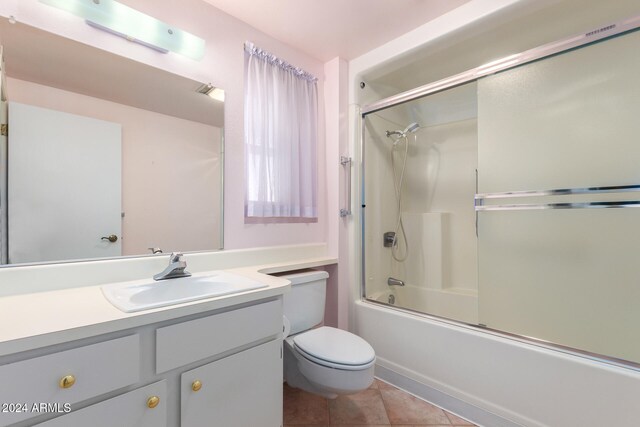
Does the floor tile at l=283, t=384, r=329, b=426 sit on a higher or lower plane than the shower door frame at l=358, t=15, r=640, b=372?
lower

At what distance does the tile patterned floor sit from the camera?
1514 mm

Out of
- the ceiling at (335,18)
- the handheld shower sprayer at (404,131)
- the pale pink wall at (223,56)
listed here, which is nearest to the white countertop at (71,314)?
the pale pink wall at (223,56)

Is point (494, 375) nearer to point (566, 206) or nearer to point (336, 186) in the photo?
point (566, 206)

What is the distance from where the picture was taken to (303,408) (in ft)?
5.38

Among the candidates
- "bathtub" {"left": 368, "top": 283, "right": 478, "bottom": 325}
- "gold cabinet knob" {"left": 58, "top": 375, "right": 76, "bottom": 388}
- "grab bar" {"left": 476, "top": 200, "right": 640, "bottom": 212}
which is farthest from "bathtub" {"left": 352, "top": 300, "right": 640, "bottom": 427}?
"gold cabinet knob" {"left": 58, "top": 375, "right": 76, "bottom": 388}

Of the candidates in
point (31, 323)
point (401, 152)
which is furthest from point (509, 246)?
point (31, 323)

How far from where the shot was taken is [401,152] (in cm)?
264

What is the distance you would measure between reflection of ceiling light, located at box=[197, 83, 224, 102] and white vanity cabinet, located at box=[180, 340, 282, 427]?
54.2 inches

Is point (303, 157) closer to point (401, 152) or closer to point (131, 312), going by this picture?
point (401, 152)

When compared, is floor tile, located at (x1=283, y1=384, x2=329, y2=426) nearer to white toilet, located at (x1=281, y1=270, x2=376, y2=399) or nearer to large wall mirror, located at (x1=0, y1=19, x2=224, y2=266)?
white toilet, located at (x1=281, y1=270, x2=376, y2=399)

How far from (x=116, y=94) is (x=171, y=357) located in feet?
3.93

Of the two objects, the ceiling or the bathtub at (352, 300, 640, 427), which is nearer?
the bathtub at (352, 300, 640, 427)

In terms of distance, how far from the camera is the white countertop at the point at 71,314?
2.23 ft

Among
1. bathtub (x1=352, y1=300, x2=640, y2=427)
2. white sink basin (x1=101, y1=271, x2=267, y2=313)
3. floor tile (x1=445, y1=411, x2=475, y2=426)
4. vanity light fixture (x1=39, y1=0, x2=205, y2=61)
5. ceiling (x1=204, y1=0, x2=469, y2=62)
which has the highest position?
ceiling (x1=204, y1=0, x2=469, y2=62)
